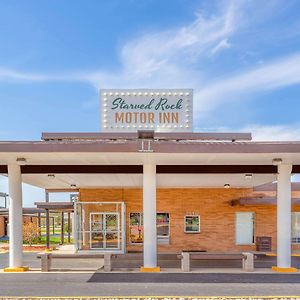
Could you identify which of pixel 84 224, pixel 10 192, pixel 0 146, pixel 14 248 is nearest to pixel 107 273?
pixel 14 248

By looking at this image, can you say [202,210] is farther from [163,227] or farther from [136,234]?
[136,234]

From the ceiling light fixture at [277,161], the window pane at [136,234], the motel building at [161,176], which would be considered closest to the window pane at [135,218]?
the motel building at [161,176]

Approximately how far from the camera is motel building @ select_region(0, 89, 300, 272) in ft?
40.6

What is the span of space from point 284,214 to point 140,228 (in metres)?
11.6

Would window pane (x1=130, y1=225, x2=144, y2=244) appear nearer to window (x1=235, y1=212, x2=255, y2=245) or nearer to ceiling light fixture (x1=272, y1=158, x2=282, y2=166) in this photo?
window (x1=235, y1=212, x2=255, y2=245)

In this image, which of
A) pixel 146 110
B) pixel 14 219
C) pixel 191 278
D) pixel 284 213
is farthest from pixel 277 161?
pixel 14 219

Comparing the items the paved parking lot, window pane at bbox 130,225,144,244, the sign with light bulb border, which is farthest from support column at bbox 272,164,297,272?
window pane at bbox 130,225,144,244

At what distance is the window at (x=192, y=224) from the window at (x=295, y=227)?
649cm

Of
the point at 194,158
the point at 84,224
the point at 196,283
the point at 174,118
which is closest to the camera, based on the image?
the point at 196,283

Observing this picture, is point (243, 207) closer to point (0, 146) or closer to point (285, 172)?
point (285, 172)

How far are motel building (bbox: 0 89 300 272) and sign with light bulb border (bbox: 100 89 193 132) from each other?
0.14 feet

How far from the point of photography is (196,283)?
1194cm

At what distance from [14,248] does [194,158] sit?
26.9ft

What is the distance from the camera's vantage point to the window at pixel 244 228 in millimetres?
23719
